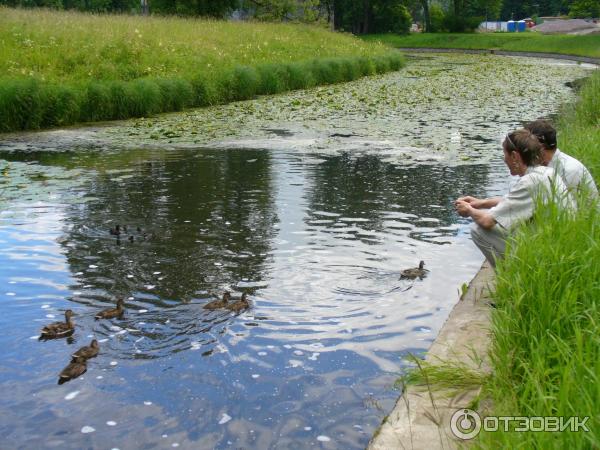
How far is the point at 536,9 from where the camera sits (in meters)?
124

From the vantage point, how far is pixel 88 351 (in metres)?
6.88

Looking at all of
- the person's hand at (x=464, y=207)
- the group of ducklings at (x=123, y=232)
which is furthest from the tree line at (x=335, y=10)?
the person's hand at (x=464, y=207)

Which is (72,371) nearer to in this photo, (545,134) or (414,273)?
(414,273)

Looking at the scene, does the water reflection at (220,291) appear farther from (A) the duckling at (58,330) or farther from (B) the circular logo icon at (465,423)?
(B) the circular logo icon at (465,423)

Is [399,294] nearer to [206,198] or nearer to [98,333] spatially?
[98,333]

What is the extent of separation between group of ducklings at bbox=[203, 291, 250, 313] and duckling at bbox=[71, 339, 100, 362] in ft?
4.48

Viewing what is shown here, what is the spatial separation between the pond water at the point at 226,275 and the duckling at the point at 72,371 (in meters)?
0.07

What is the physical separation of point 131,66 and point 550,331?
2270cm

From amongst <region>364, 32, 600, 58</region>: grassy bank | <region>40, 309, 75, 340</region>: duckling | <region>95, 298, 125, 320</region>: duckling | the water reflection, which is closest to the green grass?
the water reflection

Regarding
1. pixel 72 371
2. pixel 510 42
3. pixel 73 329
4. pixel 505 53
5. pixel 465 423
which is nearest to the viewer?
pixel 465 423

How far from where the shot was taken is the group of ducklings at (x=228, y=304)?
7.89 meters

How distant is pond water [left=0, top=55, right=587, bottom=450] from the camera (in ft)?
19.8

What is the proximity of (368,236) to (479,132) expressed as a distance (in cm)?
1098

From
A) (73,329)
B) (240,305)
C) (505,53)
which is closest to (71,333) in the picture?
(73,329)
